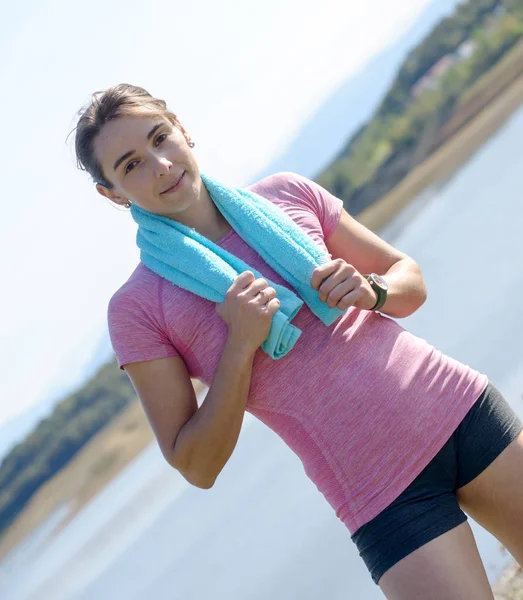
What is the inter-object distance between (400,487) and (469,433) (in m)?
0.16

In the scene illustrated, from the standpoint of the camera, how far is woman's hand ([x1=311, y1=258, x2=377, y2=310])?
1554 mm

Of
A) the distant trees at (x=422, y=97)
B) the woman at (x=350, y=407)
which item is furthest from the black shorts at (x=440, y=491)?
the distant trees at (x=422, y=97)

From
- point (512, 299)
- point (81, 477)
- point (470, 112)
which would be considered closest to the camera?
point (512, 299)

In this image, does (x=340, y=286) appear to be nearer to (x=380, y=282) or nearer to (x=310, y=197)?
(x=380, y=282)

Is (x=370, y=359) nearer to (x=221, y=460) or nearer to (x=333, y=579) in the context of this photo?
(x=221, y=460)

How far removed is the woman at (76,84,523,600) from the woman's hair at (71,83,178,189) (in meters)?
0.07

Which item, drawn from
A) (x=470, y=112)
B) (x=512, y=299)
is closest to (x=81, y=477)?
(x=470, y=112)

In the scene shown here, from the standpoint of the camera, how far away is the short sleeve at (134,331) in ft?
5.17

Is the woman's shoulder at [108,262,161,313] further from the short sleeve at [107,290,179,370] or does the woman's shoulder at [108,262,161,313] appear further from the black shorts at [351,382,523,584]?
the black shorts at [351,382,523,584]

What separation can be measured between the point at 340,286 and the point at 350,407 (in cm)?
22

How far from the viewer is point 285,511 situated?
16.4ft

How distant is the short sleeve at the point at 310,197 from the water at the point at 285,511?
1586mm

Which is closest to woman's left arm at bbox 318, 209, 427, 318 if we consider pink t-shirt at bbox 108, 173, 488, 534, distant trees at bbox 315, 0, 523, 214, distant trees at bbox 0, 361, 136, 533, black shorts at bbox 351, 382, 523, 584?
pink t-shirt at bbox 108, 173, 488, 534

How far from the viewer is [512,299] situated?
5660mm
